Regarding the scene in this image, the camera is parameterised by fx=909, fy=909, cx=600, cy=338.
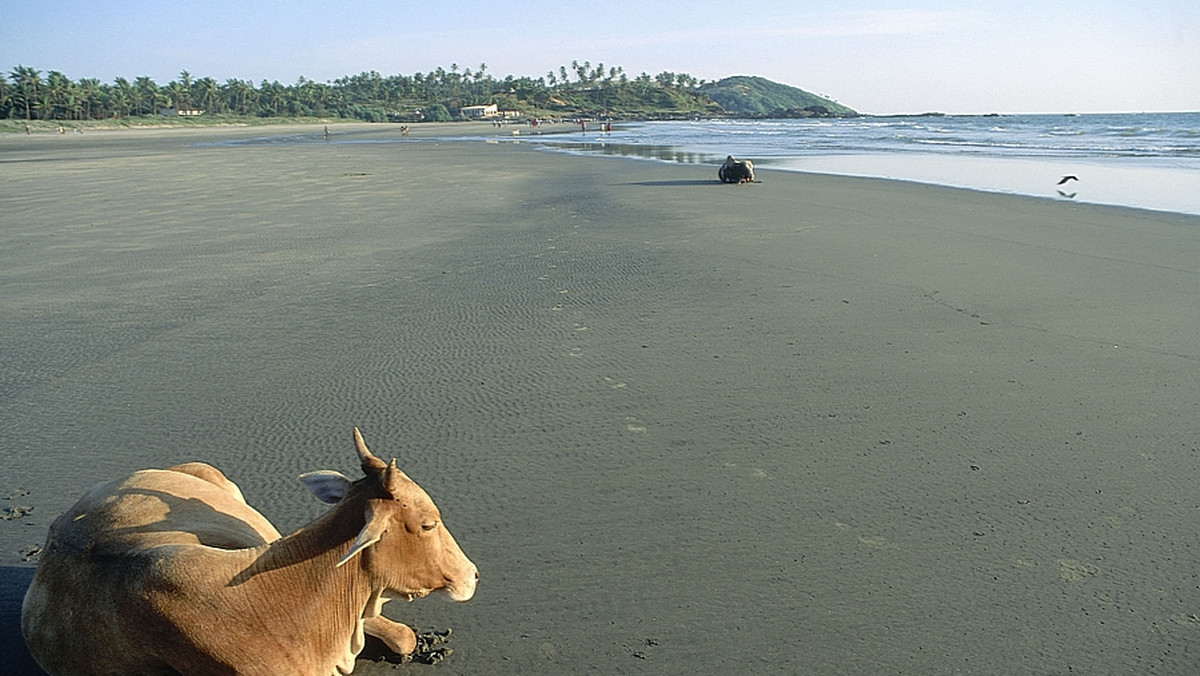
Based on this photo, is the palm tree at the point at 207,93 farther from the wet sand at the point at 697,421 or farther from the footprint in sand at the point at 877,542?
the footprint in sand at the point at 877,542

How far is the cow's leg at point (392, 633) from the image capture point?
3287 mm

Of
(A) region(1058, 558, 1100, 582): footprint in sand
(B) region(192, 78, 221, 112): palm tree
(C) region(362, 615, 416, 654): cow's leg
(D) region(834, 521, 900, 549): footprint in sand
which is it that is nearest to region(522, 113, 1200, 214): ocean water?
(A) region(1058, 558, 1100, 582): footprint in sand

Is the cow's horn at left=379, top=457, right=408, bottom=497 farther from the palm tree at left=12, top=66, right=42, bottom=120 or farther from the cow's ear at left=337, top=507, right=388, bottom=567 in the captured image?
the palm tree at left=12, top=66, right=42, bottom=120

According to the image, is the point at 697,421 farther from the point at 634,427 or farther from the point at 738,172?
the point at 738,172

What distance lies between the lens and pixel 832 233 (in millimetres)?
13633

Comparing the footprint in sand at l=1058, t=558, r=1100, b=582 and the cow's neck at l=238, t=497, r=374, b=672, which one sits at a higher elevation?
the cow's neck at l=238, t=497, r=374, b=672

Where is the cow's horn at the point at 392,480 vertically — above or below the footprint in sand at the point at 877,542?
above

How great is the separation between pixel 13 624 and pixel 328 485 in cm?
177

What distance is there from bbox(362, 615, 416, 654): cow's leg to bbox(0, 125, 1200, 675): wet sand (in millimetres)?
102

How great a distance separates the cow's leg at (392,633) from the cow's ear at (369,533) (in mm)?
693

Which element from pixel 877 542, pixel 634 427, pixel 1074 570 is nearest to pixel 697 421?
pixel 634 427

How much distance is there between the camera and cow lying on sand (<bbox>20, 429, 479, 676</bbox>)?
2.71 meters

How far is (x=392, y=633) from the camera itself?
3322 millimetres

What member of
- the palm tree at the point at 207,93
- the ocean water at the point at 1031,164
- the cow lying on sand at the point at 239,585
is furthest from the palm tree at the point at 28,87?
the cow lying on sand at the point at 239,585
